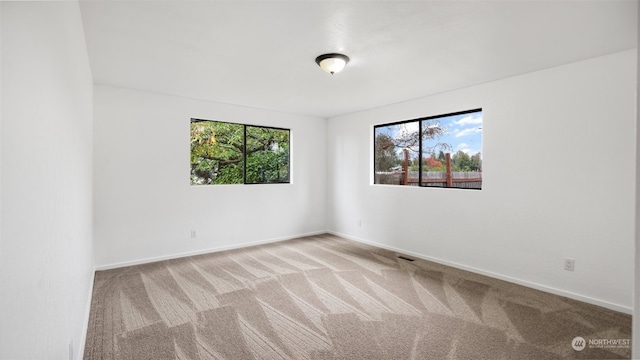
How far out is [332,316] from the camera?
9.04 ft

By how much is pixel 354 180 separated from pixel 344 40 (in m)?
3.39

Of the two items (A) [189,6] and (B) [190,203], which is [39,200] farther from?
(B) [190,203]

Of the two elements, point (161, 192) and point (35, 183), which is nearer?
point (35, 183)

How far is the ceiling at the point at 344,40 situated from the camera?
6.97ft

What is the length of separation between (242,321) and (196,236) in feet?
8.02

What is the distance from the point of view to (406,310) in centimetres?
288

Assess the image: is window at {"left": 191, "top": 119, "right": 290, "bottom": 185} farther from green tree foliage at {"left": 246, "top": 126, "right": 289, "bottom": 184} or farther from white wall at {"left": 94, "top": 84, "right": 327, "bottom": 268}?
white wall at {"left": 94, "top": 84, "right": 327, "bottom": 268}

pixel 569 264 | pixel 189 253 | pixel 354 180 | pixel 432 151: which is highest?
pixel 432 151

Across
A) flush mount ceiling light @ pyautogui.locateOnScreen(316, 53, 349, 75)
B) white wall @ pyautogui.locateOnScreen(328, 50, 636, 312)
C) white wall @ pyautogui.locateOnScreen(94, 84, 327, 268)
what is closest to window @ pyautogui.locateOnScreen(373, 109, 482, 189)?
white wall @ pyautogui.locateOnScreen(328, 50, 636, 312)

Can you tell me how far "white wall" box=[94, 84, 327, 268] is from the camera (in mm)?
3980

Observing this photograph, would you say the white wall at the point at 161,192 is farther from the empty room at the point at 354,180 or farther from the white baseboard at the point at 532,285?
the white baseboard at the point at 532,285

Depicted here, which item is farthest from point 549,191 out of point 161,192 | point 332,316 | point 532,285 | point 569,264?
point 161,192

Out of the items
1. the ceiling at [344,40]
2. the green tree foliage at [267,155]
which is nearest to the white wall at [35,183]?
the ceiling at [344,40]

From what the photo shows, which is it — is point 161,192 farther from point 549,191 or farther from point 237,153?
point 549,191
